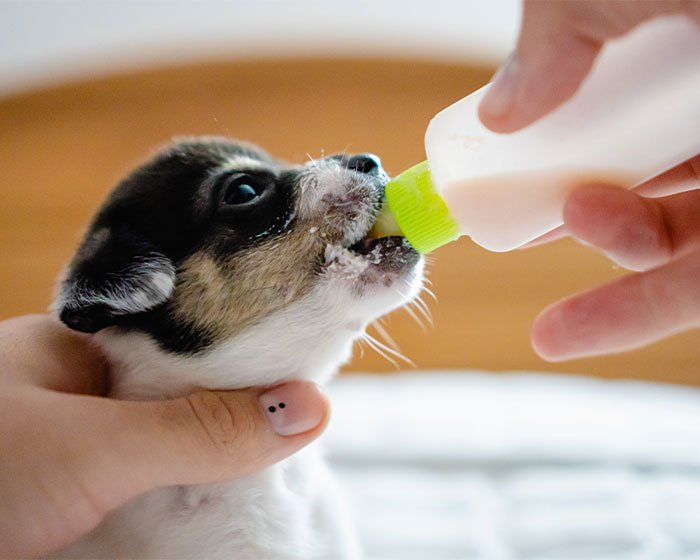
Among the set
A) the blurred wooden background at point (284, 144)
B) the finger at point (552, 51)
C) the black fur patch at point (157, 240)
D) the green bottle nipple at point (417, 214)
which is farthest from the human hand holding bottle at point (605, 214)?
the blurred wooden background at point (284, 144)

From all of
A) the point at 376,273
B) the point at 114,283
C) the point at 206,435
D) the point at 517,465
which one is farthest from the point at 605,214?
the point at 517,465

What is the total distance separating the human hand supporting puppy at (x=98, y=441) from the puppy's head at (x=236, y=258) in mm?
130

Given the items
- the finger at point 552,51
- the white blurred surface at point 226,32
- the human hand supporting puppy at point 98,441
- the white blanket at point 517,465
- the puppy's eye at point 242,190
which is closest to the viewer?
the finger at point 552,51

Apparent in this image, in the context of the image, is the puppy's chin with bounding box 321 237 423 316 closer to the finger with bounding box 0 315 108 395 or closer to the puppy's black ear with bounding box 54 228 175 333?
the puppy's black ear with bounding box 54 228 175 333

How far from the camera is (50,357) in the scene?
1.41 meters

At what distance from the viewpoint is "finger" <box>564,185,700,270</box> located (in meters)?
1.19

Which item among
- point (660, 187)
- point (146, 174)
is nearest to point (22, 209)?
point (146, 174)

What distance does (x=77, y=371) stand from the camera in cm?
144

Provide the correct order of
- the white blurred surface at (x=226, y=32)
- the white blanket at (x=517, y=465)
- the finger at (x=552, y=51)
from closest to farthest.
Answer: the finger at (x=552, y=51), the white blanket at (x=517, y=465), the white blurred surface at (x=226, y=32)

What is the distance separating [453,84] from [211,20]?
3.87 ft

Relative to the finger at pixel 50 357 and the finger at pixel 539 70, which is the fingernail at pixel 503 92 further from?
the finger at pixel 50 357

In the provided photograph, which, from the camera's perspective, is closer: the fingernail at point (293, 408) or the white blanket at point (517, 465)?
the fingernail at point (293, 408)

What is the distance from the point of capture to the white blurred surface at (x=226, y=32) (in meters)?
3.59

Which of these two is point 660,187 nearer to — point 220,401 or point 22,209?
point 220,401
